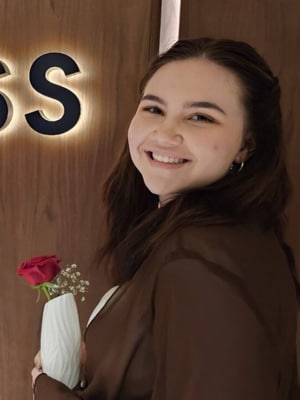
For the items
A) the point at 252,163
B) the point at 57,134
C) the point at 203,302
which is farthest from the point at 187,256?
the point at 57,134

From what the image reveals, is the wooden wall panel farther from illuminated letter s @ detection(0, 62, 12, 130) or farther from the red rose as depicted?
the red rose

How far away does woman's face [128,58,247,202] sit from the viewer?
3.52 ft

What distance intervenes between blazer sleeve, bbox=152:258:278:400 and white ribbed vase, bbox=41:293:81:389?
0.47 metres

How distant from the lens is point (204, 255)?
0.90 m

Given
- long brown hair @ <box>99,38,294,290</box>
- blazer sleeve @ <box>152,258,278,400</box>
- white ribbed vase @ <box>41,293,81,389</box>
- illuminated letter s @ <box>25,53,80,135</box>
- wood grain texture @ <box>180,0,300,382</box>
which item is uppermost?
wood grain texture @ <box>180,0,300,382</box>

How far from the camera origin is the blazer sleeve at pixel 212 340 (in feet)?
2.76

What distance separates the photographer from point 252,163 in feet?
3.76

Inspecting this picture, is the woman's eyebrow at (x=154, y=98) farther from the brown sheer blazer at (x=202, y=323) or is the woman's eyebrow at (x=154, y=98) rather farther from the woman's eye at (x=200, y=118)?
the brown sheer blazer at (x=202, y=323)

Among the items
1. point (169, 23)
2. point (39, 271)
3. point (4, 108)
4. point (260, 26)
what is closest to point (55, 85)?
point (4, 108)

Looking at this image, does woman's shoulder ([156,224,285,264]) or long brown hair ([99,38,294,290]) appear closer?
woman's shoulder ([156,224,285,264])

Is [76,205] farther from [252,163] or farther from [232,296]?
[232,296]

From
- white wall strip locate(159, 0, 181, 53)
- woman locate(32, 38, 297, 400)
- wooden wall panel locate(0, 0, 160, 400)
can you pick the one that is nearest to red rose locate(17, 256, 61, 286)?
woman locate(32, 38, 297, 400)

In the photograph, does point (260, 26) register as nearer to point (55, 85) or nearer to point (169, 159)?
point (55, 85)

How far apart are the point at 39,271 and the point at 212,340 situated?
58 cm
